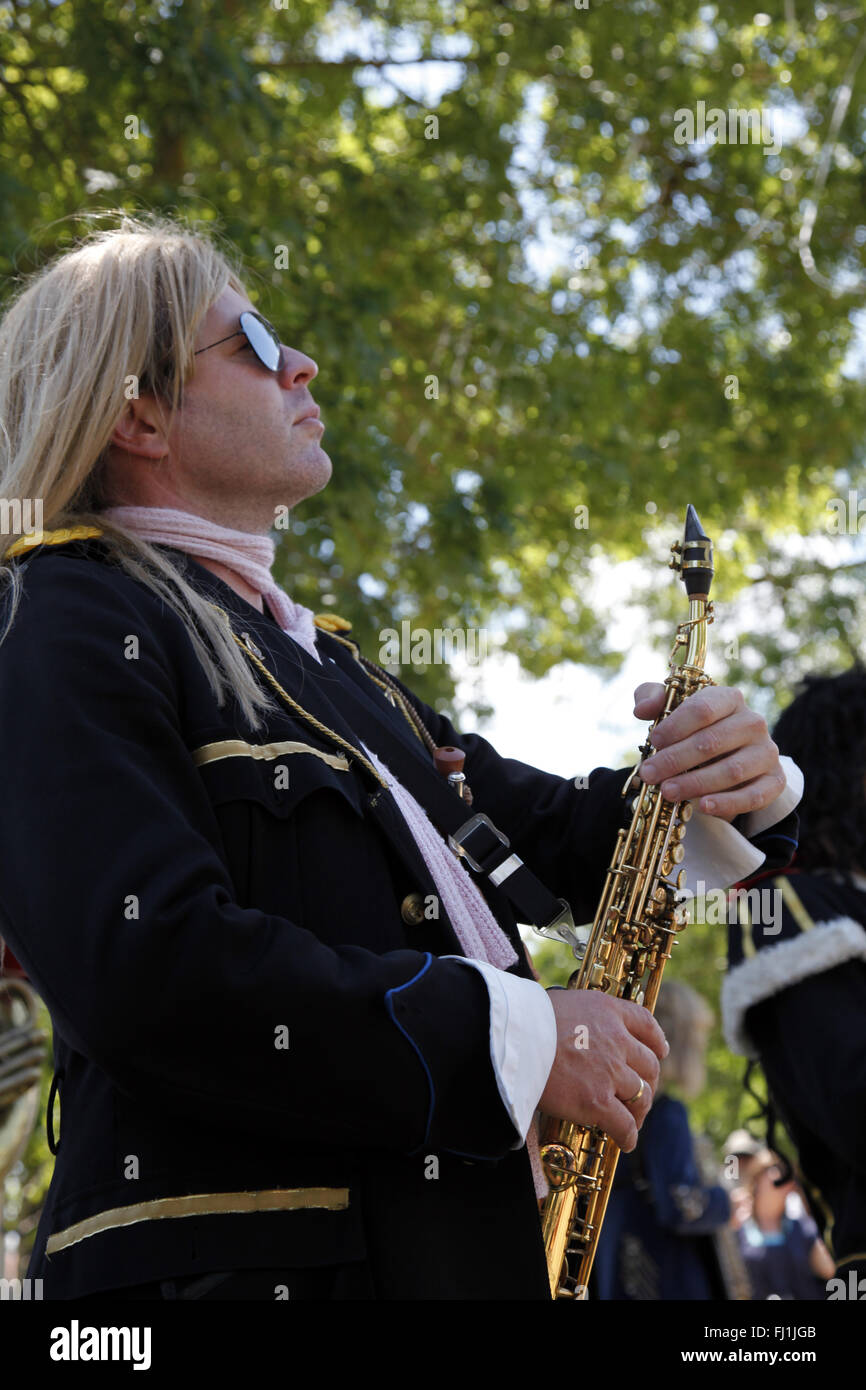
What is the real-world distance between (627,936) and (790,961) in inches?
51.3

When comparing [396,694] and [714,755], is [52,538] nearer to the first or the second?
[396,694]

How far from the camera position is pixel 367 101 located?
8578 mm

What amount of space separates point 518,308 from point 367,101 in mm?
1763

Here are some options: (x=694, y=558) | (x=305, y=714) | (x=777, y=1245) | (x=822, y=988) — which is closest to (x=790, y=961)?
(x=822, y=988)

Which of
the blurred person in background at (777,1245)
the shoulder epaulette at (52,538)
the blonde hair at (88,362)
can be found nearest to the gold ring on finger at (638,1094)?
the blonde hair at (88,362)

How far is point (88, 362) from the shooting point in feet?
9.09

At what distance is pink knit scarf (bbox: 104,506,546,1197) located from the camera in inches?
94.7

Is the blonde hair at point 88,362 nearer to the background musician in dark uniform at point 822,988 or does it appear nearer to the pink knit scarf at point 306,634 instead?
the pink knit scarf at point 306,634

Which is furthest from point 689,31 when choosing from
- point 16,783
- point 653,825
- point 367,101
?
point 16,783

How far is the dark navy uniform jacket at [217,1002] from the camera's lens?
1938 millimetres

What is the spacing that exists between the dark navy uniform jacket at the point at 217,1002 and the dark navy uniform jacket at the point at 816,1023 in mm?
1702

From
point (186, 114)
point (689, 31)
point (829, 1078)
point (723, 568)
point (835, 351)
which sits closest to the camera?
point (829, 1078)

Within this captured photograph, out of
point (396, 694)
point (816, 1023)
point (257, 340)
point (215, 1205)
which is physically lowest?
point (215, 1205)

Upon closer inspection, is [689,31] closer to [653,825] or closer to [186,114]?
[186,114]
